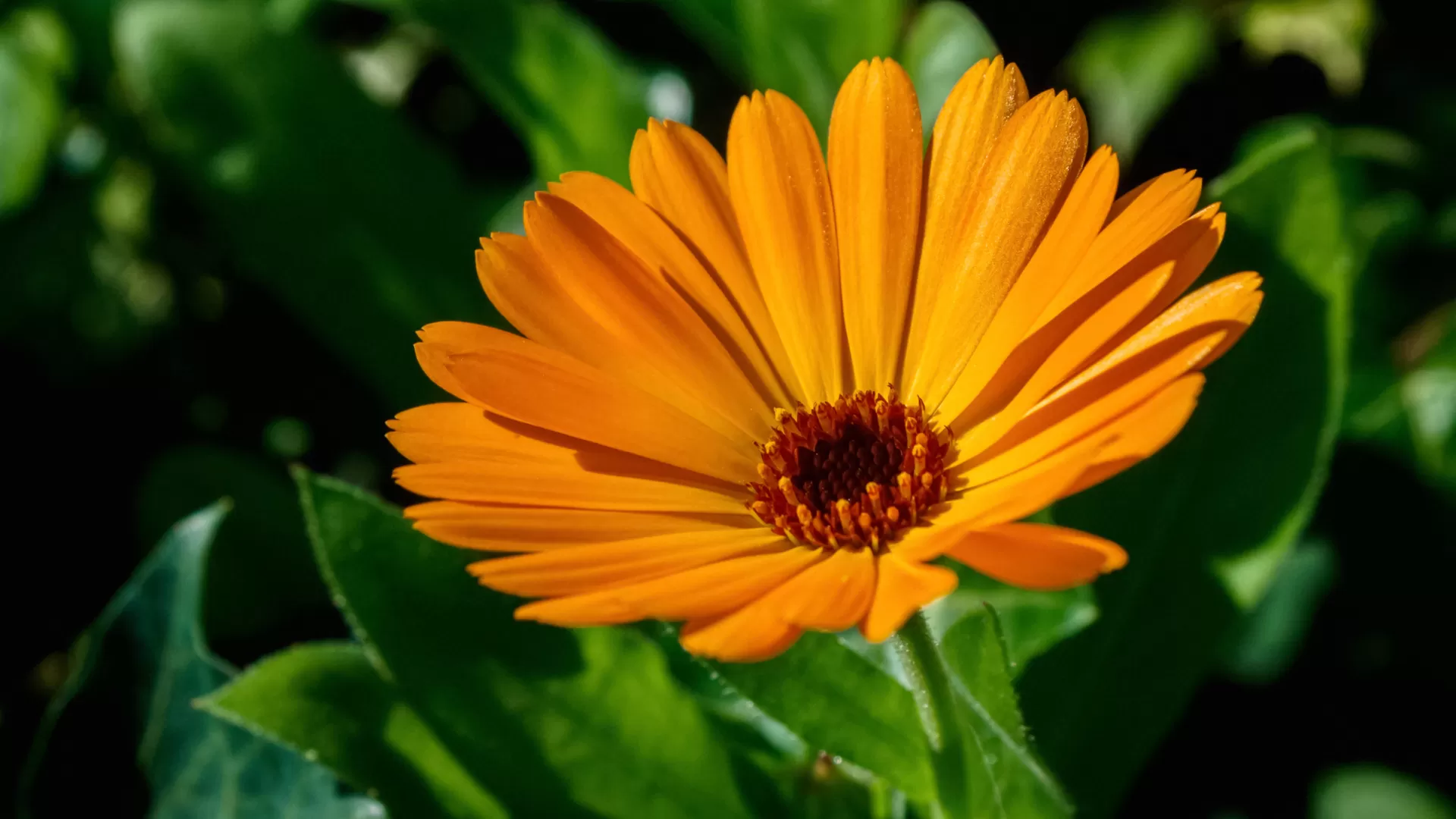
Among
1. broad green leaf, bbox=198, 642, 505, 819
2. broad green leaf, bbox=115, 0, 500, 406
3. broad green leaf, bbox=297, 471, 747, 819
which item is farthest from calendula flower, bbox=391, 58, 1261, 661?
broad green leaf, bbox=115, 0, 500, 406

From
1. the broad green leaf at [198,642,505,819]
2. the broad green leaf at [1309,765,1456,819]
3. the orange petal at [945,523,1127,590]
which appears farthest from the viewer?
the broad green leaf at [1309,765,1456,819]

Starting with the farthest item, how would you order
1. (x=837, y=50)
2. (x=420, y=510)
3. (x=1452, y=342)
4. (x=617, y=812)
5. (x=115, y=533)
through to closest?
(x=115, y=533) < (x=837, y=50) < (x=1452, y=342) < (x=617, y=812) < (x=420, y=510)

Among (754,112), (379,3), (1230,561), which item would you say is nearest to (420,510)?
(754,112)

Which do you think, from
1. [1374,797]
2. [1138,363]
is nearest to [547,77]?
[1138,363]

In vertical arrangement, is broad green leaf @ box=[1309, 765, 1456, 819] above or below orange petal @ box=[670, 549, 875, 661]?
below

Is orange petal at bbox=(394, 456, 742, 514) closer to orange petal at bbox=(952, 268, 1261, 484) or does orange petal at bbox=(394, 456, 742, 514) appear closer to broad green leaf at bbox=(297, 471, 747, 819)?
broad green leaf at bbox=(297, 471, 747, 819)

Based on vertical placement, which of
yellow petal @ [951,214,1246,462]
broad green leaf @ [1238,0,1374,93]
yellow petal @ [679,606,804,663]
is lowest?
yellow petal @ [679,606,804,663]

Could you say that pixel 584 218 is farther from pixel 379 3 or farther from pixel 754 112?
pixel 379 3
